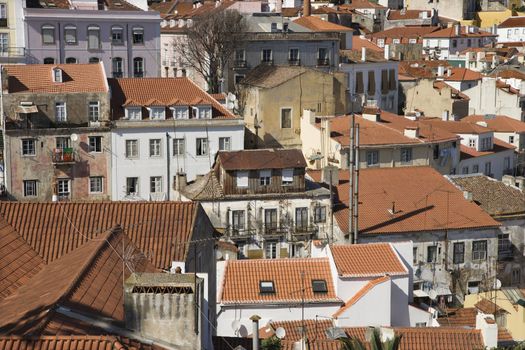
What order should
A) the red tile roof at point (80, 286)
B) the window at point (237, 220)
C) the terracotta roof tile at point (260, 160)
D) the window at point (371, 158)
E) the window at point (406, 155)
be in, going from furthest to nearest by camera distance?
1. the window at point (406, 155)
2. the window at point (371, 158)
3. the terracotta roof tile at point (260, 160)
4. the window at point (237, 220)
5. the red tile roof at point (80, 286)

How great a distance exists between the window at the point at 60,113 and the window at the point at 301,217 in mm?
11810

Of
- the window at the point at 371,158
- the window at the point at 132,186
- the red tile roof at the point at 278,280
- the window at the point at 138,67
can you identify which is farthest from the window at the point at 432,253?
the window at the point at 138,67

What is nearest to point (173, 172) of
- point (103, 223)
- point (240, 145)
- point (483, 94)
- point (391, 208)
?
point (240, 145)

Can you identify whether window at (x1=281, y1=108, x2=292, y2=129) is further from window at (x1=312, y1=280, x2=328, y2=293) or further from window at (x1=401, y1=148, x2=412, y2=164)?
window at (x1=312, y1=280, x2=328, y2=293)

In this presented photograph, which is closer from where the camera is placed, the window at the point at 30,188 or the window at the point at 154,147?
the window at the point at 30,188

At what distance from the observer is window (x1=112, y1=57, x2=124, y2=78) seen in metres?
58.1

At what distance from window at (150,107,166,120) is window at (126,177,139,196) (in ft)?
9.51

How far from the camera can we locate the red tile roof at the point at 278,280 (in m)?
28.3

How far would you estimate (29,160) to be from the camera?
43.8 metres

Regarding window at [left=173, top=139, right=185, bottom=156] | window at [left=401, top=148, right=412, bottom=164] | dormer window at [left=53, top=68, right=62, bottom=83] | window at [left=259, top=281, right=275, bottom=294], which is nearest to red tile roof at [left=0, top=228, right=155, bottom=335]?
window at [left=259, top=281, right=275, bottom=294]

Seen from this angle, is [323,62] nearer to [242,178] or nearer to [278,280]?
[242,178]

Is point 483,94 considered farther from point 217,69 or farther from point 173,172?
point 173,172

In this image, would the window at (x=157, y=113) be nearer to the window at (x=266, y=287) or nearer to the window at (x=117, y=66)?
the window at (x=117, y=66)

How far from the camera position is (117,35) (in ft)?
192
